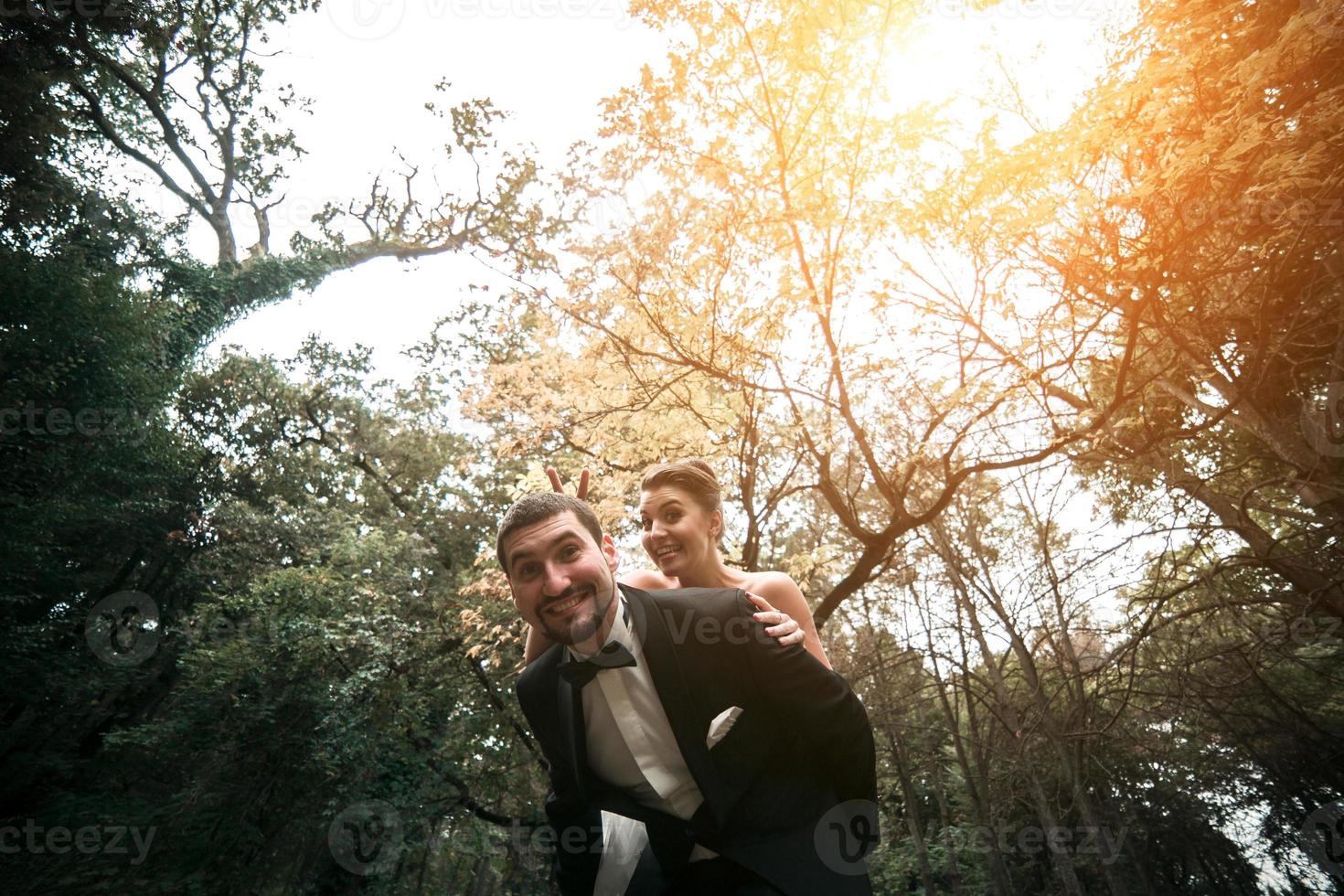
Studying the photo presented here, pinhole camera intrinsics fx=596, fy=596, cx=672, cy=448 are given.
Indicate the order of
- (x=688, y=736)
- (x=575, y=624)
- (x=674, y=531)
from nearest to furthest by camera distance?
(x=688, y=736) → (x=575, y=624) → (x=674, y=531)

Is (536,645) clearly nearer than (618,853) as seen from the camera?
No

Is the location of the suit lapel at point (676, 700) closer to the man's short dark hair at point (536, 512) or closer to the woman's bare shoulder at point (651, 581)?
the man's short dark hair at point (536, 512)

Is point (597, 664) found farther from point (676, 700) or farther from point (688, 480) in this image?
point (688, 480)

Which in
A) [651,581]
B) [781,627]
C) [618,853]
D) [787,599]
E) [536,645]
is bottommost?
[618,853]

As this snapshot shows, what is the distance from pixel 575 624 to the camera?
1603 millimetres

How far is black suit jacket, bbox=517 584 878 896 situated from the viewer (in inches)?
57.2

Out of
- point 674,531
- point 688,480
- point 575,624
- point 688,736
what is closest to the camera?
point 688,736

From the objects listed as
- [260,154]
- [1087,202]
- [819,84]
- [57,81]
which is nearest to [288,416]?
[260,154]

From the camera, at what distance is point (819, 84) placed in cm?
486

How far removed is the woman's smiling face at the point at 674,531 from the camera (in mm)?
3191

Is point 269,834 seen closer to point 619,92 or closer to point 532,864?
point 532,864

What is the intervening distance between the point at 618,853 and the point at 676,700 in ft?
1.84

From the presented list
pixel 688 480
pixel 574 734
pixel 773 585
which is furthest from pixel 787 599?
pixel 574 734

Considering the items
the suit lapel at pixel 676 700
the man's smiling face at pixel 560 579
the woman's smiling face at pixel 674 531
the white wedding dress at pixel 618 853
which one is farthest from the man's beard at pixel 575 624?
the woman's smiling face at pixel 674 531
